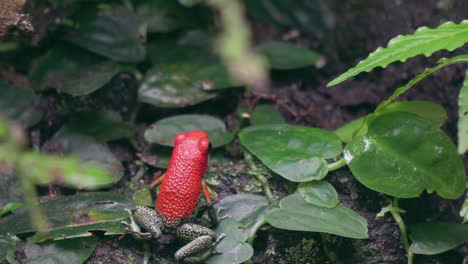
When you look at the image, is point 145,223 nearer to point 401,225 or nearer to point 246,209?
point 246,209

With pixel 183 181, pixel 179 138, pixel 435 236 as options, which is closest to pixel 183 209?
pixel 183 181

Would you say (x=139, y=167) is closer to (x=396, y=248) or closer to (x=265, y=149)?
(x=265, y=149)

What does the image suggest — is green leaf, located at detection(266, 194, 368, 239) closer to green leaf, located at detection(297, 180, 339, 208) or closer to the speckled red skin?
green leaf, located at detection(297, 180, 339, 208)

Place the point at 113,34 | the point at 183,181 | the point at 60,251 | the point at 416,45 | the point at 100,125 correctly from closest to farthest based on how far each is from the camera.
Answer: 1. the point at 416,45
2. the point at 60,251
3. the point at 183,181
4. the point at 100,125
5. the point at 113,34

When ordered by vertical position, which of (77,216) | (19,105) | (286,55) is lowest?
(77,216)

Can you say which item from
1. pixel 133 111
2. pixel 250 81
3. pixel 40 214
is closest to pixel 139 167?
pixel 133 111

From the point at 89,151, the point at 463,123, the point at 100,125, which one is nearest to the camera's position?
the point at 463,123
